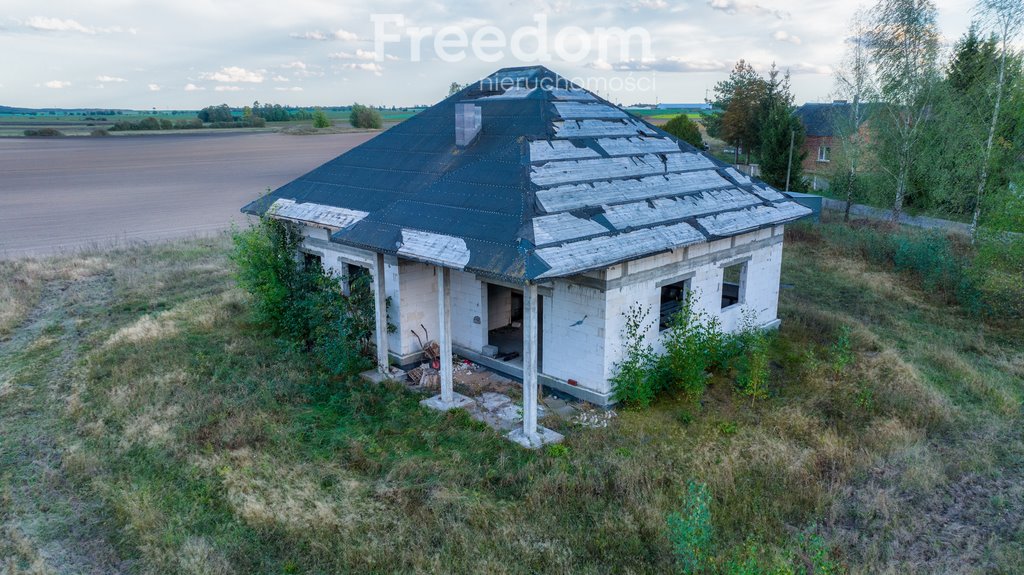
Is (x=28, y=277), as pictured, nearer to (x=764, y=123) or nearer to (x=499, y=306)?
(x=499, y=306)

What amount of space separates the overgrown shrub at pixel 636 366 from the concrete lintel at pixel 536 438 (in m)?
1.72

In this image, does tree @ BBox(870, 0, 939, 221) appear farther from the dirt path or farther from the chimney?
the dirt path

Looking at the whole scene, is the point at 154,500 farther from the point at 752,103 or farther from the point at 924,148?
the point at 752,103

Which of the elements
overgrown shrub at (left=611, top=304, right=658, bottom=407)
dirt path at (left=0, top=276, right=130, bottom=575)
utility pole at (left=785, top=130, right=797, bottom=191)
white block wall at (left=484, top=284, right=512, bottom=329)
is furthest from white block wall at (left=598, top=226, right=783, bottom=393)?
utility pole at (left=785, top=130, right=797, bottom=191)

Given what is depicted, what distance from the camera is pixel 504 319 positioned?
612 inches

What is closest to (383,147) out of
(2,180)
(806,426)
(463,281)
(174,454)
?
(463,281)

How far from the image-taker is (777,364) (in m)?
14.0

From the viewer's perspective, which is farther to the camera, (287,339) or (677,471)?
(287,339)

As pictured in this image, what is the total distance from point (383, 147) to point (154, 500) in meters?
10.4

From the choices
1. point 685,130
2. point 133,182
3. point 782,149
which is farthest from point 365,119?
point 782,149

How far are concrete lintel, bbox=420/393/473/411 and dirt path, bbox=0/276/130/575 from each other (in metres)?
5.34

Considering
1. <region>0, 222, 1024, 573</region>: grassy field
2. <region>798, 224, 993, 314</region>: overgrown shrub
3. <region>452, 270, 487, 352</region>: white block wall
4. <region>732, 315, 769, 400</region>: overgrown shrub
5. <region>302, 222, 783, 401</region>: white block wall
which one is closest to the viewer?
<region>0, 222, 1024, 573</region>: grassy field

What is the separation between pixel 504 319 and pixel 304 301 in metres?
4.77

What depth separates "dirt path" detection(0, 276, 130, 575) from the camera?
792 centimetres
